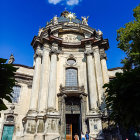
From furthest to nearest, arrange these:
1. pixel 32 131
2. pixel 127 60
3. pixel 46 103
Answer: pixel 46 103, pixel 32 131, pixel 127 60

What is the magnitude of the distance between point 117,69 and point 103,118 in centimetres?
873

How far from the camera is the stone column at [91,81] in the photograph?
54.4 feet

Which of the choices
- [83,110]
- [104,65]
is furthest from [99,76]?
[83,110]

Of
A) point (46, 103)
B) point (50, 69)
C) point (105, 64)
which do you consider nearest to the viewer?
point (46, 103)

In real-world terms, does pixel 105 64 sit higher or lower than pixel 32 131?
higher

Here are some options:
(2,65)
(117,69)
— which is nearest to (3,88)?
(2,65)

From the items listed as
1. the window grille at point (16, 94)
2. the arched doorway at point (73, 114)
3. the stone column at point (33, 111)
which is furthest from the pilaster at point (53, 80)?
the window grille at point (16, 94)

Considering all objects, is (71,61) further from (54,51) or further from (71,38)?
(71,38)

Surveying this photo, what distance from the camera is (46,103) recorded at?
55.5ft

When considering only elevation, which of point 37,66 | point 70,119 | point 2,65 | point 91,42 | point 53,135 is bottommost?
point 53,135

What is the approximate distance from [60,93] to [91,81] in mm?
4008

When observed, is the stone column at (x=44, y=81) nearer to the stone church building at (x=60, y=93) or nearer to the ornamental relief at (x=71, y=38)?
the stone church building at (x=60, y=93)

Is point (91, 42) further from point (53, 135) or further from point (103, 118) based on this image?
point (53, 135)

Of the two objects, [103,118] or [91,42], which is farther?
[91,42]
